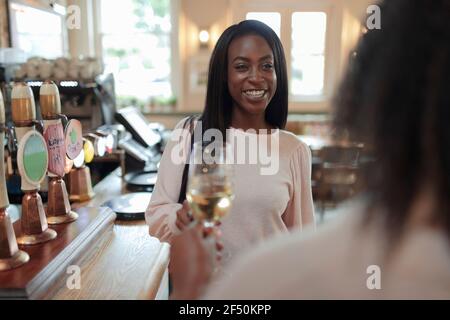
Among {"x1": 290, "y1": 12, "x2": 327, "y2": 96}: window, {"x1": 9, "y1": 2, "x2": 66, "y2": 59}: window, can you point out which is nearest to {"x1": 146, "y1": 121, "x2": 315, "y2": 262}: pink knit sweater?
{"x1": 9, "y1": 2, "x2": 66, "y2": 59}: window

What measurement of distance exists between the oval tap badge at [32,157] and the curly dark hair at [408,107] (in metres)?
0.88

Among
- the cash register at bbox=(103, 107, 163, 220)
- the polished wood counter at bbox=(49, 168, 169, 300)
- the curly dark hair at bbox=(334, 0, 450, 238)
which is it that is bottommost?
the polished wood counter at bbox=(49, 168, 169, 300)

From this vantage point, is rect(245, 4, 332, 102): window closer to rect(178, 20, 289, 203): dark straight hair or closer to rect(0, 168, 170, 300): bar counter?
rect(178, 20, 289, 203): dark straight hair

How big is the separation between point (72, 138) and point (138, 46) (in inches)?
184

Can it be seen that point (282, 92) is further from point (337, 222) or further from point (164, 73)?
point (164, 73)

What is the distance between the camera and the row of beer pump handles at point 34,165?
3.33 ft

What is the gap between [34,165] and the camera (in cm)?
112

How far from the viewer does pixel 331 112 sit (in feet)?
1.77

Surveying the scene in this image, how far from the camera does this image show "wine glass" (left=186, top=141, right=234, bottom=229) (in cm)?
74

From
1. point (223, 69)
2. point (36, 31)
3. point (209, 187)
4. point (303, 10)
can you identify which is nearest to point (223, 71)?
point (223, 69)

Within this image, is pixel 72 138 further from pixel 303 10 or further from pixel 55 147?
pixel 303 10

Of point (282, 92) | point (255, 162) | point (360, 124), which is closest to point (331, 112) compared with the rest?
point (360, 124)

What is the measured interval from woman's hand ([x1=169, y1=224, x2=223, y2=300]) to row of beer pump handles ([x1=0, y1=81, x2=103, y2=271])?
0.55 m

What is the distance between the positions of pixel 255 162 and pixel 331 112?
0.67 metres
